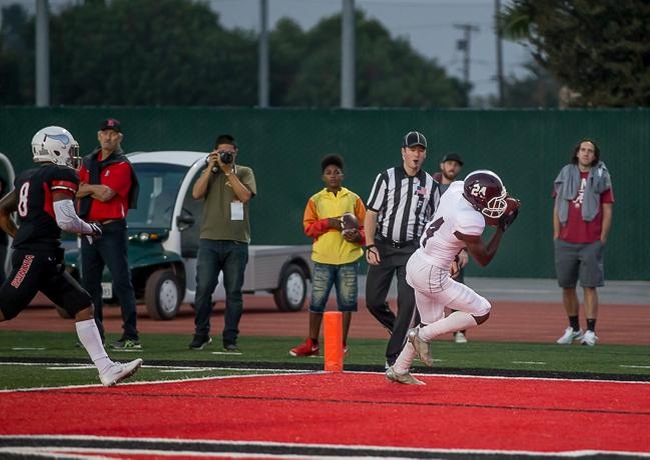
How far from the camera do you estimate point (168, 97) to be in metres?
80.4

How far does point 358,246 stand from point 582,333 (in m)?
3.26

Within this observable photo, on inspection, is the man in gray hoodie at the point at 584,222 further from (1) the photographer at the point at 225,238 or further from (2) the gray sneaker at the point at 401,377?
(2) the gray sneaker at the point at 401,377

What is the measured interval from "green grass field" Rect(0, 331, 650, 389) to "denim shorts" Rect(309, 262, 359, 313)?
0.52m

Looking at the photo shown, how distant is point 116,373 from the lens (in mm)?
11906

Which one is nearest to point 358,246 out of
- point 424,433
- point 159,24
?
point 424,433

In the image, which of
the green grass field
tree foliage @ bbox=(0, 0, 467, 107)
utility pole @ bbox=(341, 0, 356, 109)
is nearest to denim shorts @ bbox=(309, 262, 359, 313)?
the green grass field

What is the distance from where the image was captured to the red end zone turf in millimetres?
9453

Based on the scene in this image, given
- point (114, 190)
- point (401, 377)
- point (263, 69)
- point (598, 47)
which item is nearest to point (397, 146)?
point (598, 47)

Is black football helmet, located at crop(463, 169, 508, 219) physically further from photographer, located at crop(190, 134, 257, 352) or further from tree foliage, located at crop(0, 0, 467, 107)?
tree foliage, located at crop(0, 0, 467, 107)

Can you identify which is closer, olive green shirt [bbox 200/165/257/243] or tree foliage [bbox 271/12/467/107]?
olive green shirt [bbox 200/165/257/243]

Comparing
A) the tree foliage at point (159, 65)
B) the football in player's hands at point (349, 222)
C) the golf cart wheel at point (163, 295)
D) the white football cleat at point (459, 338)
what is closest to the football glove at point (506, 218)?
the football in player's hands at point (349, 222)

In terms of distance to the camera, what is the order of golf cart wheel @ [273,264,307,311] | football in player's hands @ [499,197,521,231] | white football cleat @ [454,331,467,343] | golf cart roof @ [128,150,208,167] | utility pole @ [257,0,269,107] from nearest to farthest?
football in player's hands @ [499,197,521,231] < white football cleat @ [454,331,467,343] < golf cart roof @ [128,150,208,167] < golf cart wheel @ [273,264,307,311] < utility pole @ [257,0,269,107]

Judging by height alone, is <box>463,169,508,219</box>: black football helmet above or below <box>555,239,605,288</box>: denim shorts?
above

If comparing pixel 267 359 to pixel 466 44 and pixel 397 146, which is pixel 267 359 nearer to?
pixel 397 146
